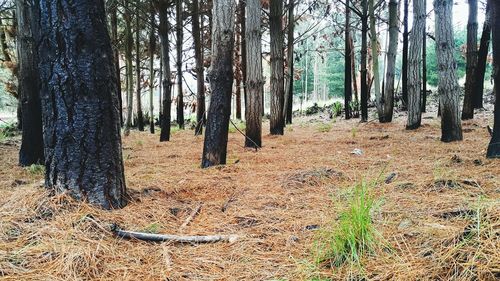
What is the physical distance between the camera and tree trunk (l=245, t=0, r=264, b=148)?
6402 millimetres

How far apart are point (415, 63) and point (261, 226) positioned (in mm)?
7202

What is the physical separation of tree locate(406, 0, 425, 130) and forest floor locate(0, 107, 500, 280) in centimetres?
452

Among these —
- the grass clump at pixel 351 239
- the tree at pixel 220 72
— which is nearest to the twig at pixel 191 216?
the grass clump at pixel 351 239

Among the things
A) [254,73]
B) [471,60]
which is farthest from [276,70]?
[471,60]

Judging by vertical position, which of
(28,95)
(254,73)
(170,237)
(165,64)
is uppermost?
(165,64)

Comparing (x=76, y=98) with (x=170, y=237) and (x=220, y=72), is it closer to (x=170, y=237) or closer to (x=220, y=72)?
(x=170, y=237)

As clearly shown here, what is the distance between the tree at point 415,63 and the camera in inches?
304

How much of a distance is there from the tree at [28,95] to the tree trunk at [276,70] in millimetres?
5009

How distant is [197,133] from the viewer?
9.58 metres

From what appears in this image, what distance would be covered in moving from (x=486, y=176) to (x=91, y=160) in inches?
126

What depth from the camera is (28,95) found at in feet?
16.4

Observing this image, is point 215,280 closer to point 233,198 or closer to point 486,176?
point 233,198

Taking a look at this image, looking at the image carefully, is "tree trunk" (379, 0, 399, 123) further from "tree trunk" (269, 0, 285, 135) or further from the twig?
the twig

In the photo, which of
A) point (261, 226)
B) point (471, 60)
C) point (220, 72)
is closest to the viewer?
point (261, 226)
